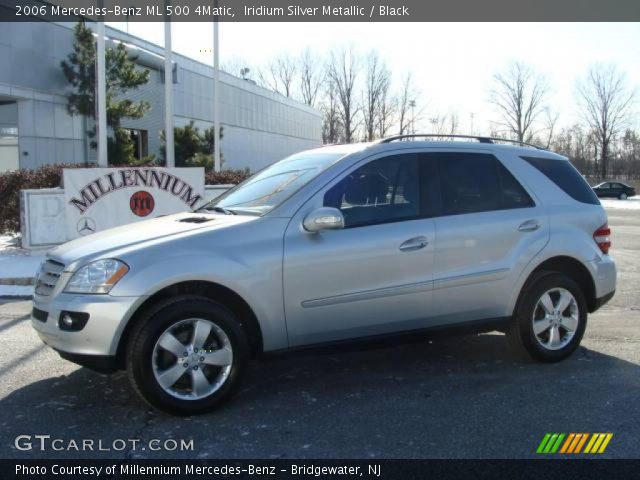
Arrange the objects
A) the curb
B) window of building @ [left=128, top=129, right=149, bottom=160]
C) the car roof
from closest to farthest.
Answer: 1. the car roof
2. the curb
3. window of building @ [left=128, top=129, right=149, bottom=160]

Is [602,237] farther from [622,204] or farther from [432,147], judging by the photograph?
[622,204]

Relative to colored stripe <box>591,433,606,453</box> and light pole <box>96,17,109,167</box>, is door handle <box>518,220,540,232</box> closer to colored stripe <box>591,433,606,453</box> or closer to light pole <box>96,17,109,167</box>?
colored stripe <box>591,433,606,453</box>

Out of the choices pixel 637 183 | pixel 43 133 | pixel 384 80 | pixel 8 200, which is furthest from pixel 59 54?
pixel 637 183

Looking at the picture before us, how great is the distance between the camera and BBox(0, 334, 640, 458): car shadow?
3.84 metres

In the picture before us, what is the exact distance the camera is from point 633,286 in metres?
9.07

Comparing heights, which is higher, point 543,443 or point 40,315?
point 40,315

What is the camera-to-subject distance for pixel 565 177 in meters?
5.45

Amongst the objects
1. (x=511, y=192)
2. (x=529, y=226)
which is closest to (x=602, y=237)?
(x=529, y=226)

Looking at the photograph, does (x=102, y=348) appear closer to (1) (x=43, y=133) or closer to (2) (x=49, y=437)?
(2) (x=49, y=437)

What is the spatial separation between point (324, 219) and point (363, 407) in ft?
4.23

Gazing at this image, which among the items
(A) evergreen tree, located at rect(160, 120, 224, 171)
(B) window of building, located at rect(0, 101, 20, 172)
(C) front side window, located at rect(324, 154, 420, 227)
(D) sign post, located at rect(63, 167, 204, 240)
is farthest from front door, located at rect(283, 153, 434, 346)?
(B) window of building, located at rect(0, 101, 20, 172)

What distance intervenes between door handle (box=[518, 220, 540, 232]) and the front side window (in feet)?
3.01

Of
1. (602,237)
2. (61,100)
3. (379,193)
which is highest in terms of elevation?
(61,100)

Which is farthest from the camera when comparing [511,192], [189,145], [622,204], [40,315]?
[622,204]
